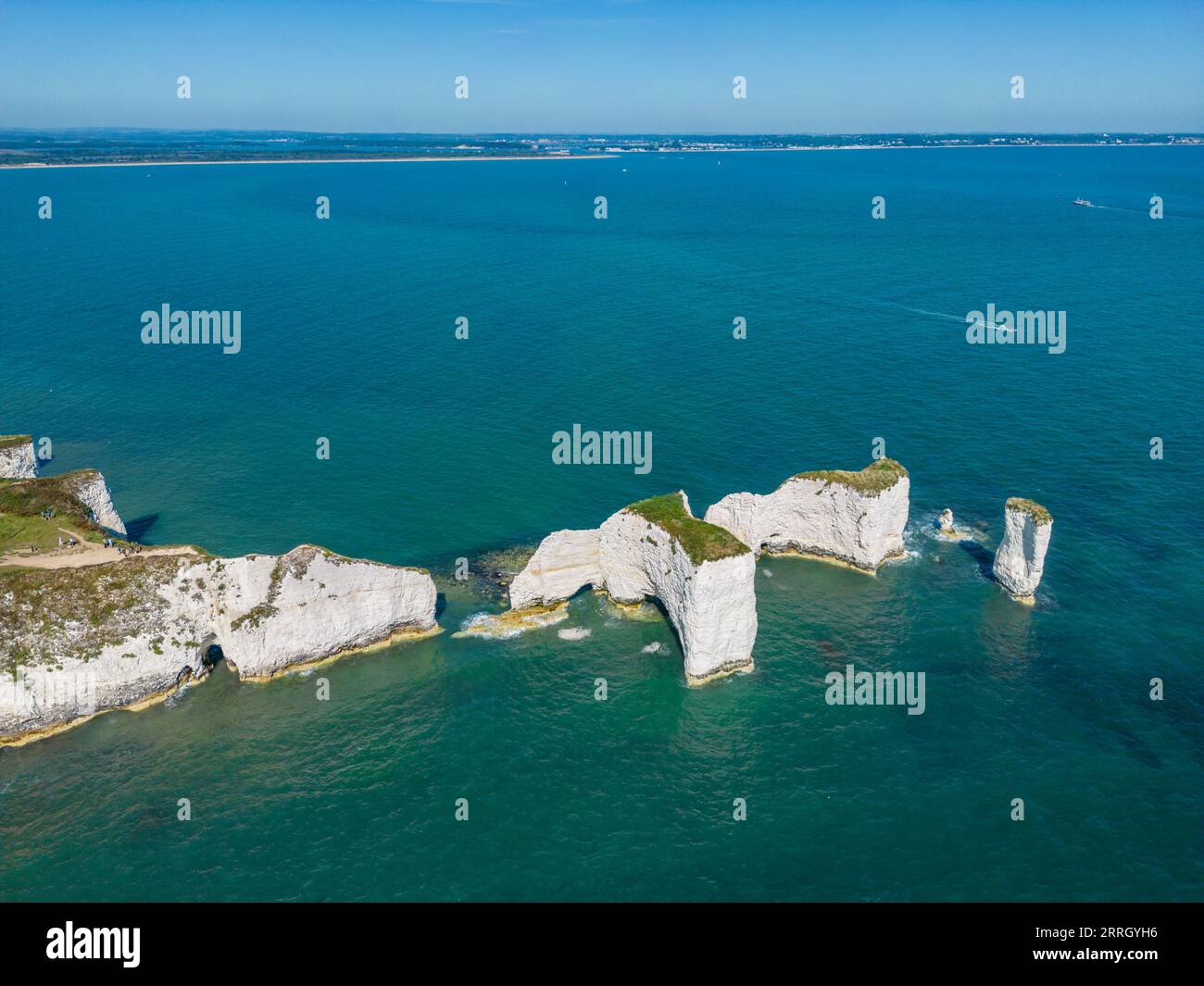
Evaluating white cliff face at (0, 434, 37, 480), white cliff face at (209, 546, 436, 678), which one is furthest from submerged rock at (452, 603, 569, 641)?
white cliff face at (0, 434, 37, 480)

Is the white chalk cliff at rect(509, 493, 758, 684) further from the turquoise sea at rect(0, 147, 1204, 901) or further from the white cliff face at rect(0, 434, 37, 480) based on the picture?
the white cliff face at rect(0, 434, 37, 480)

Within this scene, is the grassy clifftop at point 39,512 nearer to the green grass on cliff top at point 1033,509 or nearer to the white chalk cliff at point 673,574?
the white chalk cliff at point 673,574

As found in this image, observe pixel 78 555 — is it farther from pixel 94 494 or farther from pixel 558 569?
pixel 558 569

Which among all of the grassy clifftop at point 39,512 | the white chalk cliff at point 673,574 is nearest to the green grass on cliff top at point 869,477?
the white chalk cliff at point 673,574

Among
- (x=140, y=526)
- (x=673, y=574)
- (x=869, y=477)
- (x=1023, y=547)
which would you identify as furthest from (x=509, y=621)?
(x=1023, y=547)

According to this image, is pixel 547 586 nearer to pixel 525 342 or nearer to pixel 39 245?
pixel 525 342
